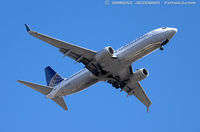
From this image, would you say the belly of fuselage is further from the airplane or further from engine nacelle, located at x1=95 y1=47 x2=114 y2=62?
engine nacelle, located at x1=95 y1=47 x2=114 y2=62

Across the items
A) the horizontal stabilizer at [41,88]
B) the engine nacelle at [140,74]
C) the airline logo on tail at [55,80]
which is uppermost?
the airline logo on tail at [55,80]

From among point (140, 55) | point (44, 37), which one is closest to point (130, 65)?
point (140, 55)

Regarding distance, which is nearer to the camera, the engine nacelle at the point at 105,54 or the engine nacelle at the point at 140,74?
the engine nacelle at the point at 105,54

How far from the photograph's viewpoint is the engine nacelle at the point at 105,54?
4378 cm

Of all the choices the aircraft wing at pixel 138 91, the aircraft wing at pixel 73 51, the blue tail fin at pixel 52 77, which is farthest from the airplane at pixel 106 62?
the blue tail fin at pixel 52 77

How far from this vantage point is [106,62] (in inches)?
1767

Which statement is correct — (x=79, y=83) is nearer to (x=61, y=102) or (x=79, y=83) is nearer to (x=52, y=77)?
(x=61, y=102)

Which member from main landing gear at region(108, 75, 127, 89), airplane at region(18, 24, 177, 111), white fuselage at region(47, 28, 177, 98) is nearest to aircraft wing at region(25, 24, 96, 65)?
airplane at region(18, 24, 177, 111)

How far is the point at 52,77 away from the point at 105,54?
13410mm

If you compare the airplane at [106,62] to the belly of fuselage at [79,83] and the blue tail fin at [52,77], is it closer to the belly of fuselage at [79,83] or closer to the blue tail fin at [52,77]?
the belly of fuselage at [79,83]

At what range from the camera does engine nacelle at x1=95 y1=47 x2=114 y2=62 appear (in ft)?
144

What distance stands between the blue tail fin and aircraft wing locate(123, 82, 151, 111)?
9593 mm

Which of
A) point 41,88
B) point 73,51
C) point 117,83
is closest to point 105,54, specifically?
point 73,51

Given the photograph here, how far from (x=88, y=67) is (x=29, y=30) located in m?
9.01
